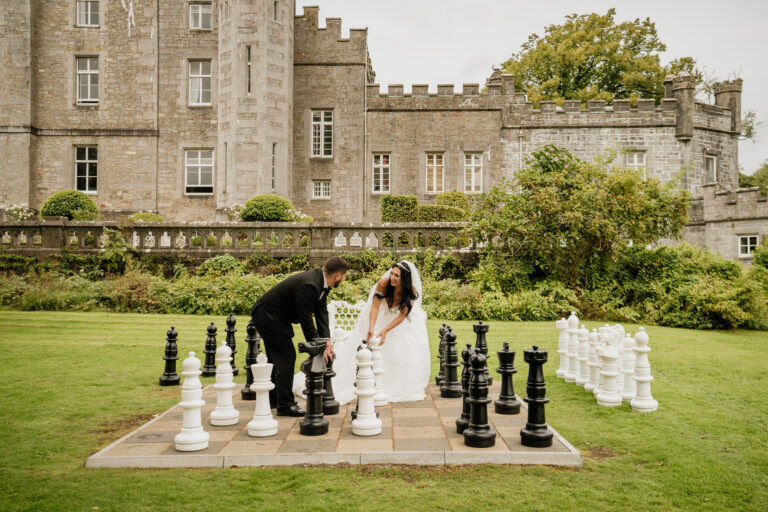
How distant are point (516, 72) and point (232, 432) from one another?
37292 millimetres

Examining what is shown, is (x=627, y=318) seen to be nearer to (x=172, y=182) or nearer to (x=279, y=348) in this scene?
(x=279, y=348)

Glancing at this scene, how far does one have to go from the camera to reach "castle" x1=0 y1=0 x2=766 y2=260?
25.3 m

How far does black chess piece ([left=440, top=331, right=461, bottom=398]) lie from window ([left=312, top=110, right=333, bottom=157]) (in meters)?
22.5

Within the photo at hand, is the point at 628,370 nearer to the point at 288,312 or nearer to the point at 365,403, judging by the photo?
the point at 365,403

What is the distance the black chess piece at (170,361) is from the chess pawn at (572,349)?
5027 millimetres

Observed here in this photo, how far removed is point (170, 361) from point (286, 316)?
235 centimetres

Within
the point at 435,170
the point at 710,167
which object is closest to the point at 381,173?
the point at 435,170

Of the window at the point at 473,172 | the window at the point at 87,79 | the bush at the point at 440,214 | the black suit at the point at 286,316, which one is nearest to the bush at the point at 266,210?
the bush at the point at 440,214

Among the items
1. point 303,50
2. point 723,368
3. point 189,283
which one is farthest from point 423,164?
point 723,368

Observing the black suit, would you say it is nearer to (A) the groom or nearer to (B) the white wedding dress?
(A) the groom

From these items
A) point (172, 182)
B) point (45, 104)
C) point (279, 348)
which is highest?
point (45, 104)

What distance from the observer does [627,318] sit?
43.1ft

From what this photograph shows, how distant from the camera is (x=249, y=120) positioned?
24.9 metres

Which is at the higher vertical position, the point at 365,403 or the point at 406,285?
the point at 406,285
